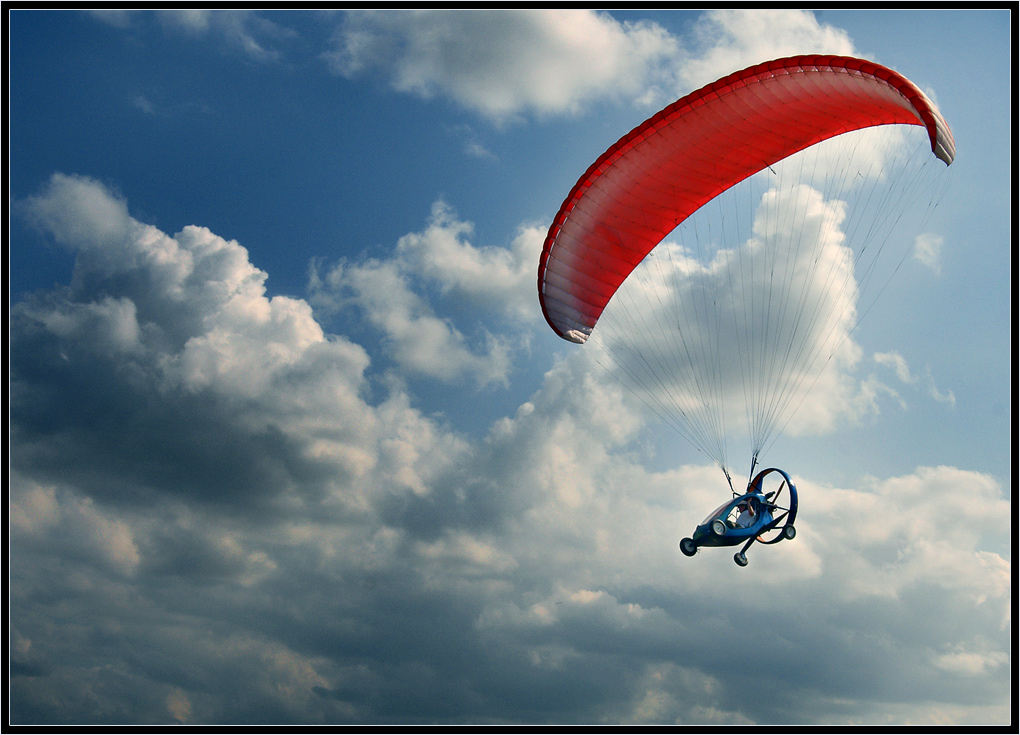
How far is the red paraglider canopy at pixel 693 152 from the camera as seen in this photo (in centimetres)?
2198

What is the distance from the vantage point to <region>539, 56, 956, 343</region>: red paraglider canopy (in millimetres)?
21984

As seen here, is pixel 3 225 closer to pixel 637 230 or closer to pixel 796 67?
pixel 637 230

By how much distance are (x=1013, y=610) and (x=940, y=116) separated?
536 inches

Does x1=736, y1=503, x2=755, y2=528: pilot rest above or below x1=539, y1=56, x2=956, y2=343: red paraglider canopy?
below

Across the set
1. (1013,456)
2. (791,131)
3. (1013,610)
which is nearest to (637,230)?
(791,131)

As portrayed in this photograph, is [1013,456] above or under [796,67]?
under

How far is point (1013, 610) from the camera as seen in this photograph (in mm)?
24688

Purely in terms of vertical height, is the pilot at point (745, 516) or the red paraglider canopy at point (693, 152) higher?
the red paraglider canopy at point (693, 152)

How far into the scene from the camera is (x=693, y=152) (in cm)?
2500

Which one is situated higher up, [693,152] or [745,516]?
[693,152]

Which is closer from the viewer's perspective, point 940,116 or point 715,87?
point 940,116

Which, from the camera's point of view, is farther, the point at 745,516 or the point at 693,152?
the point at 693,152

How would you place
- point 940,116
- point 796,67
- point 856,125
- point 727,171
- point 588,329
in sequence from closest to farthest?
point 940,116 → point 796,67 → point 856,125 → point 727,171 → point 588,329

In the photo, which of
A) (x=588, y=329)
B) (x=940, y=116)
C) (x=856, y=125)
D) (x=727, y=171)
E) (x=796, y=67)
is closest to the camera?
(x=940, y=116)
